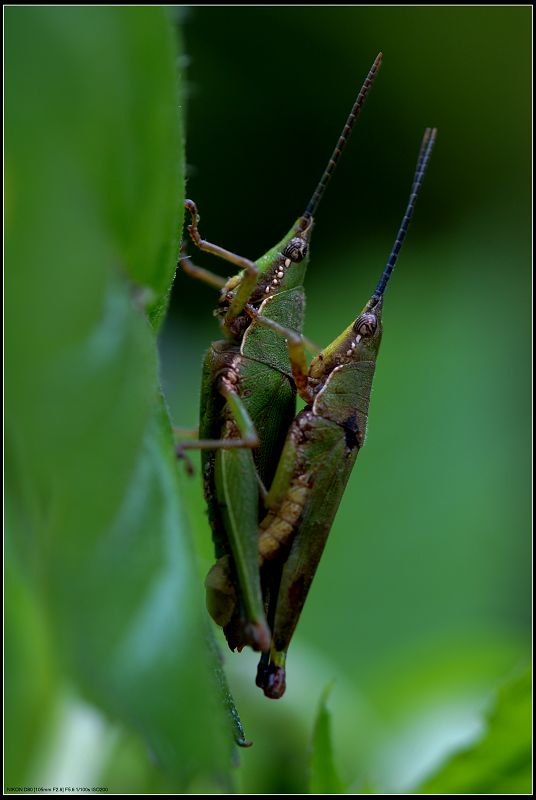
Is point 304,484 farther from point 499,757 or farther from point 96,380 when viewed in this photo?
point 96,380

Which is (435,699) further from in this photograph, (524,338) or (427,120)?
(427,120)

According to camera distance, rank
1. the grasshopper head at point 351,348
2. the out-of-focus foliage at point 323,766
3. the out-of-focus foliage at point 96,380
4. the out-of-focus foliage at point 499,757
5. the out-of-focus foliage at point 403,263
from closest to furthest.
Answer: the out-of-focus foliage at point 96,380
the out-of-focus foliage at point 323,766
the out-of-focus foliage at point 499,757
the grasshopper head at point 351,348
the out-of-focus foliage at point 403,263

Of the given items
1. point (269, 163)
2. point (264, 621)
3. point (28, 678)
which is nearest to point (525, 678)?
point (264, 621)

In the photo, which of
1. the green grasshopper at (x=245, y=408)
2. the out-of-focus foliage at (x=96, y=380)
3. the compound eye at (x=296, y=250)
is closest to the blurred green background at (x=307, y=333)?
the out-of-focus foliage at (x=96, y=380)

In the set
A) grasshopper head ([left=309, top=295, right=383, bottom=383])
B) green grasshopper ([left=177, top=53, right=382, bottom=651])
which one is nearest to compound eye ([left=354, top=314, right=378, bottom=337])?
grasshopper head ([left=309, top=295, right=383, bottom=383])

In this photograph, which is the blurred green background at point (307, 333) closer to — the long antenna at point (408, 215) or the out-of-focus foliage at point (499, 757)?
the out-of-focus foliage at point (499, 757)

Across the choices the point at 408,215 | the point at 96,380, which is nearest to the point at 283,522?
the point at 408,215

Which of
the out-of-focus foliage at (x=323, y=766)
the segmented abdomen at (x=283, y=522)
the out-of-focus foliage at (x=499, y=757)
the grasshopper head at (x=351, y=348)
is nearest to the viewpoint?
the out-of-focus foliage at (x=323, y=766)
